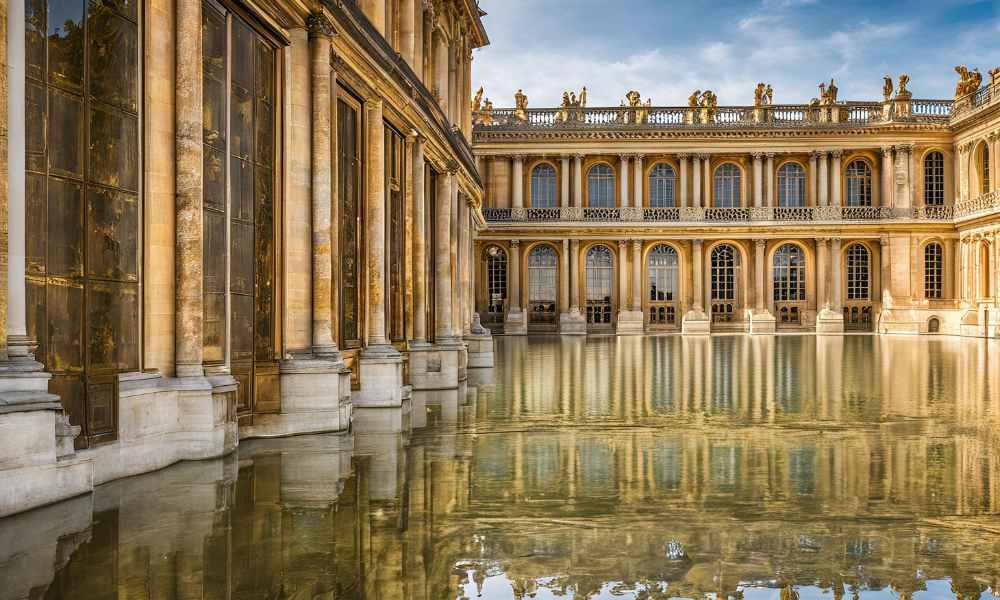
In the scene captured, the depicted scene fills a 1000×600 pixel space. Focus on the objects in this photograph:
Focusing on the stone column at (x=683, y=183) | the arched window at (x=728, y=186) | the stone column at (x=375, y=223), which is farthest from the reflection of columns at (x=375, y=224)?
the arched window at (x=728, y=186)

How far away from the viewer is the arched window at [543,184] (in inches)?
2505

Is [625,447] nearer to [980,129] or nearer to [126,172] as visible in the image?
[126,172]

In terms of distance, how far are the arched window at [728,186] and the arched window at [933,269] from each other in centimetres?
1256

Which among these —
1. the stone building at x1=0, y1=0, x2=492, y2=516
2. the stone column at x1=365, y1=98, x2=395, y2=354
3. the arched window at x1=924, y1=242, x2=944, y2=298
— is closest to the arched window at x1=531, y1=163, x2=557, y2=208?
the arched window at x1=924, y1=242, x2=944, y2=298

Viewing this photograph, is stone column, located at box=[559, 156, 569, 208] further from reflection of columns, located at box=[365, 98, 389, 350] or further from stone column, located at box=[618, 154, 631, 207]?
reflection of columns, located at box=[365, 98, 389, 350]

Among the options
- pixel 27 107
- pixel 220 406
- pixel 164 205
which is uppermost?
pixel 27 107

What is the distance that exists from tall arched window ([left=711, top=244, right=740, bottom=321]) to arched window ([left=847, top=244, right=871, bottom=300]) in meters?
7.34

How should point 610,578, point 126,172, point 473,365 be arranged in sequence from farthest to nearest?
1. point 473,365
2. point 126,172
3. point 610,578

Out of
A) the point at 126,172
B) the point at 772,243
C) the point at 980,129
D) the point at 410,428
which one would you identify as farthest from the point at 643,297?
the point at 126,172

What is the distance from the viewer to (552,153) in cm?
6244

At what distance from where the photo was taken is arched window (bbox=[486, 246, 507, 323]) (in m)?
63.1

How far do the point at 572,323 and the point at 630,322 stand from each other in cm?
377

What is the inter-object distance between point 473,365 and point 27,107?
19.2 metres

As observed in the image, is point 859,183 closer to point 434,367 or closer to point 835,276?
point 835,276
